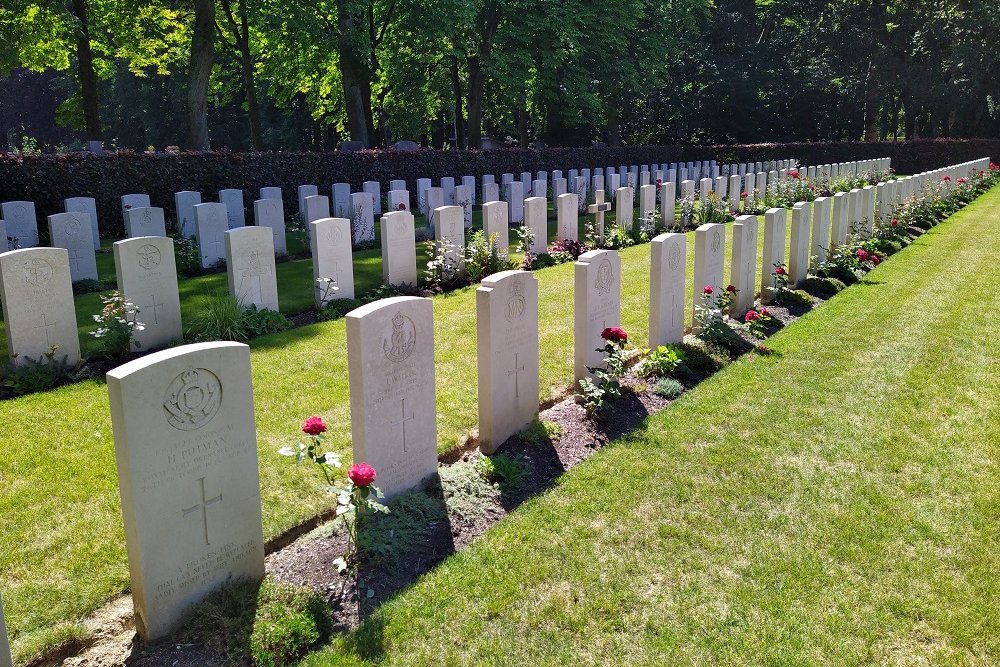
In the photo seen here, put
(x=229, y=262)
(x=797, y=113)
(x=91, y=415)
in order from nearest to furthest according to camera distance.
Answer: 1. (x=91, y=415)
2. (x=229, y=262)
3. (x=797, y=113)

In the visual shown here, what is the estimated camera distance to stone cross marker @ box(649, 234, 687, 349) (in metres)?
7.01

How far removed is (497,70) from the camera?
1070 inches

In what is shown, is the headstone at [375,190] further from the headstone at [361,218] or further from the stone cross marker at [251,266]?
the stone cross marker at [251,266]

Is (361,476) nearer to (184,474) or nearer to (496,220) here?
(184,474)

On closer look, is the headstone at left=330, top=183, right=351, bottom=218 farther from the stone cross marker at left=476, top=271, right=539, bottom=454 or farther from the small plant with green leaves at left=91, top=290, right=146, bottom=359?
the stone cross marker at left=476, top=271, right=539, bottom=454

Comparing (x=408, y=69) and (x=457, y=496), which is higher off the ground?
(x=408, y=69)

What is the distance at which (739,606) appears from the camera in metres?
3.60

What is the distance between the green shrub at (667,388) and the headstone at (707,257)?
153 centimetres

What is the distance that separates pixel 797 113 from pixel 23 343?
44.1 meters

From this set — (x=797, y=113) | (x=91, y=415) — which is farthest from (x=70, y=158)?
(x=797, y=113)

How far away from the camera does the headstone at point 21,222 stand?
11.9 metres

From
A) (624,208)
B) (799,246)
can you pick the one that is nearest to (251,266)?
(799,246)

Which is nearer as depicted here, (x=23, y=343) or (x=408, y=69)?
(x=23, y=343)

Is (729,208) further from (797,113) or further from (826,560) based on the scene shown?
(797,113)
